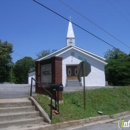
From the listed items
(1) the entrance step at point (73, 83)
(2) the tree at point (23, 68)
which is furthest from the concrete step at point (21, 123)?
(2) the tree at point (23, 68)

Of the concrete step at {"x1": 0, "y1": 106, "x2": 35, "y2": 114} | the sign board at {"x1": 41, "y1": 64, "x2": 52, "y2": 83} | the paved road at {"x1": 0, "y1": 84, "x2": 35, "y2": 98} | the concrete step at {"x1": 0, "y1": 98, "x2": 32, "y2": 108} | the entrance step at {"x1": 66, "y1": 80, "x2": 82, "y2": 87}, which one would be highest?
the sign board at {"x1": 41, "y1": 64, "x2": 52, "y2": 83}

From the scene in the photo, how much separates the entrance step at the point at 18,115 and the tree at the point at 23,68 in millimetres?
51936

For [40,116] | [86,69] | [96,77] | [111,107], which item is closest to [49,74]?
[86,69]

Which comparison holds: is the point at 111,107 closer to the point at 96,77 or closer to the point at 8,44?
the point at 96,77

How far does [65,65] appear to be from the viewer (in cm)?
2608

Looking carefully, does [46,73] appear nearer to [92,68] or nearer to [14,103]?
[14,103]

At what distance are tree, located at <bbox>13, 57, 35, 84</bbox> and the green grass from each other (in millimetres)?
46939

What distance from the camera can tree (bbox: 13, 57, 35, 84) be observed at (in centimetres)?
6175

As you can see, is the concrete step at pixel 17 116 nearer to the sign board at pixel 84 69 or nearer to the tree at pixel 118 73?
the sign board at pixel 84 69

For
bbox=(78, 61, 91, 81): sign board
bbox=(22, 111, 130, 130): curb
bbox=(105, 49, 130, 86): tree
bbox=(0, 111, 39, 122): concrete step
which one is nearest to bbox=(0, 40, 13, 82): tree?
bbox=(105, 49, 130, 86): tree

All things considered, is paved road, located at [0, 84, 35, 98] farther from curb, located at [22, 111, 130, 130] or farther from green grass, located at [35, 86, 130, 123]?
curb, located at [22, 111, 130, 130]

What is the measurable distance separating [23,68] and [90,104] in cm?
5140

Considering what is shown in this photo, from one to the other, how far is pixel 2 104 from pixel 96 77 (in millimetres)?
18712

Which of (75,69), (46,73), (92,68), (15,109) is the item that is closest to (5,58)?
(75,69)
